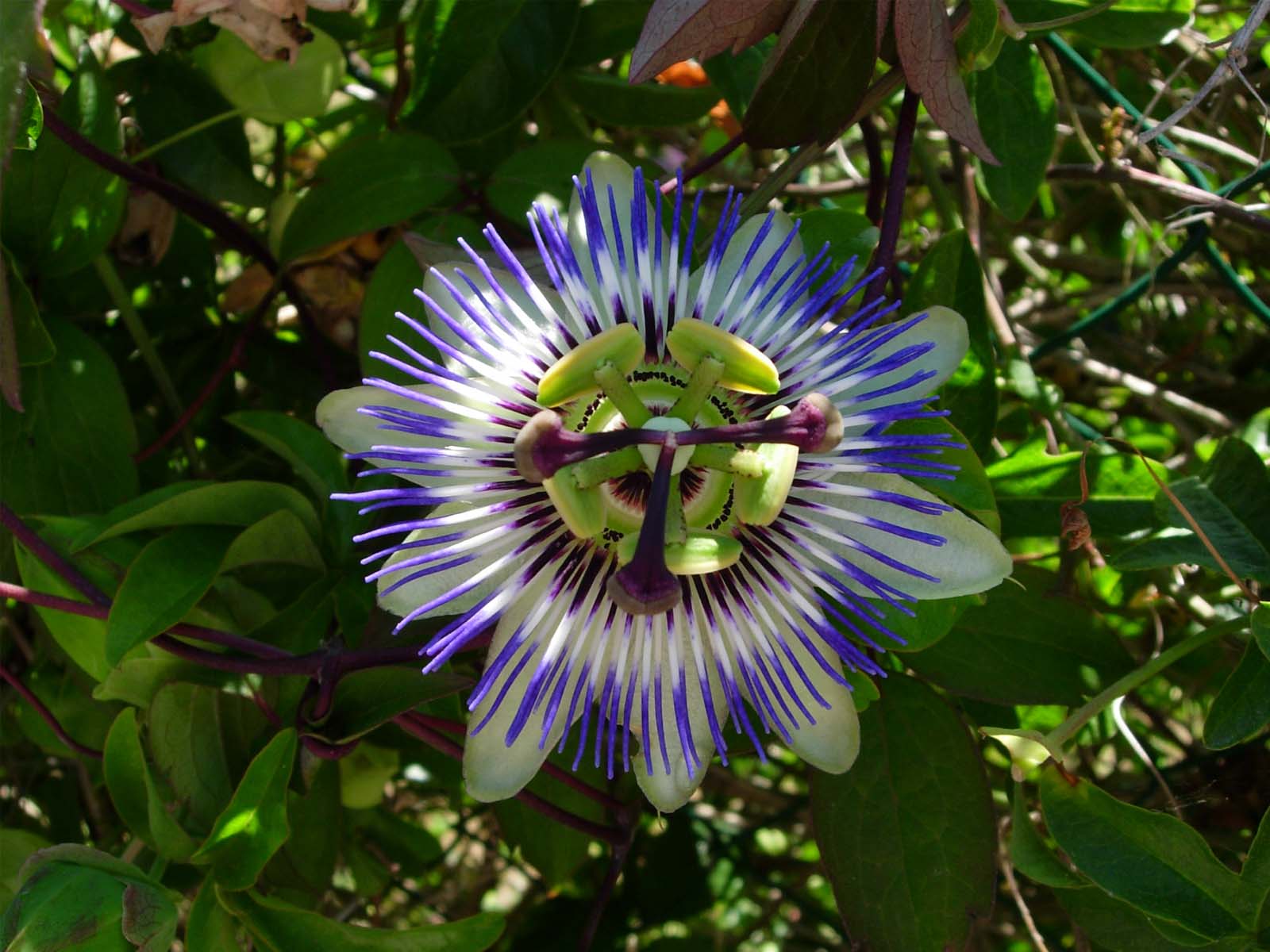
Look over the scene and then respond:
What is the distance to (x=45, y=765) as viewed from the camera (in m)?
1.73

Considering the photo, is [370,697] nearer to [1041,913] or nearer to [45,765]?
[45,765]

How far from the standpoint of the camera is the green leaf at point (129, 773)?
1.12 m

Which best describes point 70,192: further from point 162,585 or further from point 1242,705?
point 1242,705

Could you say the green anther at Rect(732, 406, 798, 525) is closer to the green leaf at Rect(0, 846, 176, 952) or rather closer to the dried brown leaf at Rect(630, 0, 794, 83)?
the dried brown leaf at Rect(630, 0, 794, 83)

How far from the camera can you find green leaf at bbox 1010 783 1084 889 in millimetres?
1082

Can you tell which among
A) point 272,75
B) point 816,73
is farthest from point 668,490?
point 272,75

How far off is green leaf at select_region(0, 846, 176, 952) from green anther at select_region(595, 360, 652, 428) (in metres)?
0.55

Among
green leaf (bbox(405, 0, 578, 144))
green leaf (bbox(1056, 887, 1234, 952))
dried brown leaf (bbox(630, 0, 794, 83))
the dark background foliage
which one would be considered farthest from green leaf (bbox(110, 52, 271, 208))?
green leaf (bbox(1056, 887, 1234, 952))

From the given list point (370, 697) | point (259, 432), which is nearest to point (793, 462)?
point (370, 697)

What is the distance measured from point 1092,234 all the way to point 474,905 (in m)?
1.64

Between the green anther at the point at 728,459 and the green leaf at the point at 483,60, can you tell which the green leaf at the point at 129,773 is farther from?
the green leaf at the point at 483,60

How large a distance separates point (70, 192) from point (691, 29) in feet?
2.20

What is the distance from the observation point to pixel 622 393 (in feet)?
3.41

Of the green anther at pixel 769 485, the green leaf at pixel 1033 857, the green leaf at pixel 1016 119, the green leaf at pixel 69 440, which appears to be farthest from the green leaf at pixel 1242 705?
the green leaf at pixel 69 440
